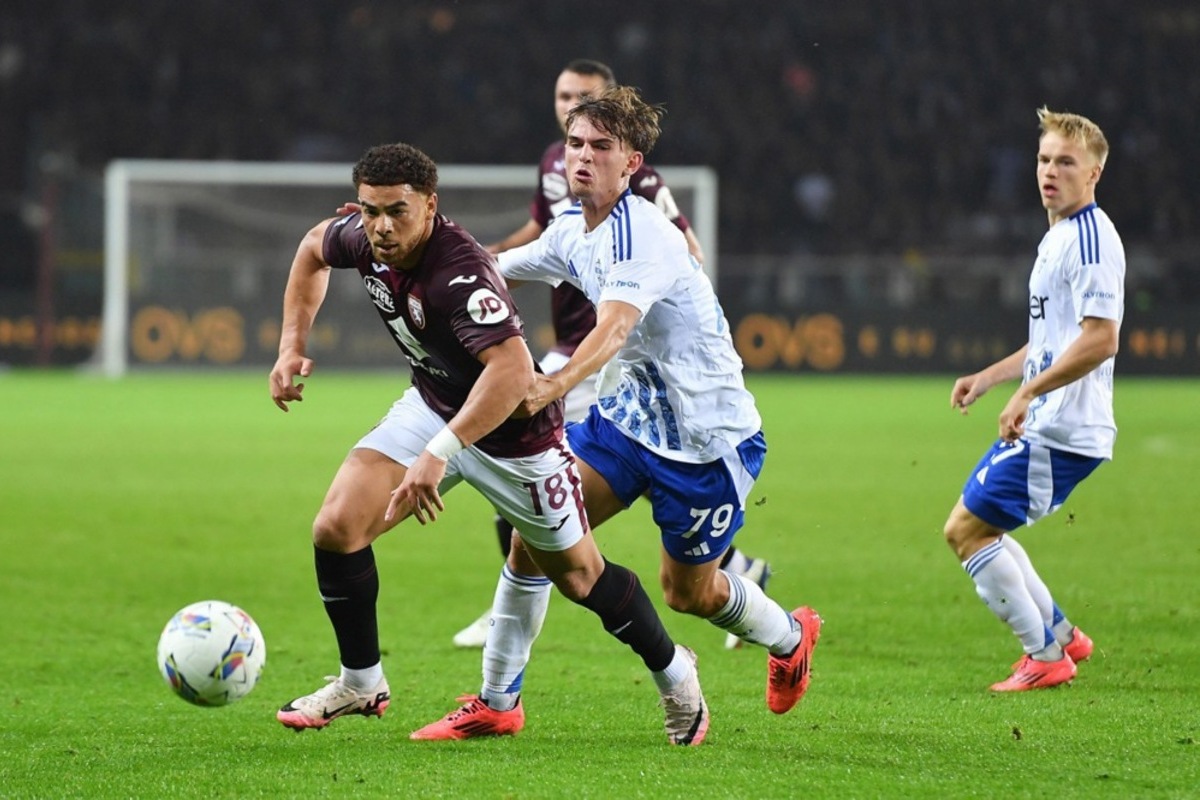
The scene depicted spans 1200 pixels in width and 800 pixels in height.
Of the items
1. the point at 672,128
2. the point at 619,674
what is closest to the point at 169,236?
the point at 672,128

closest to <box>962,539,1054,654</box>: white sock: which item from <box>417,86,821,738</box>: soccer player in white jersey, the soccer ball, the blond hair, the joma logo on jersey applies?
the joma logo on jersey

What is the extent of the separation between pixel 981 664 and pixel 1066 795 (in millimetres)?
2206

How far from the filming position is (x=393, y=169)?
15.1ft

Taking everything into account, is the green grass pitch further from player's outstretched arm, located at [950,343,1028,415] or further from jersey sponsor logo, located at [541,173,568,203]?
jersey sponsor logo, located at [541,173,568,203]

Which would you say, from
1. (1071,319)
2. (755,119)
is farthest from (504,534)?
(755,119)

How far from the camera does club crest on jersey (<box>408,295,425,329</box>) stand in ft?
15.5

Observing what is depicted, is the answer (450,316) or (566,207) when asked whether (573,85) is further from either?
(450,316)

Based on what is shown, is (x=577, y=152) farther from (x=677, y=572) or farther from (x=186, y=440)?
(x=186, y=440)

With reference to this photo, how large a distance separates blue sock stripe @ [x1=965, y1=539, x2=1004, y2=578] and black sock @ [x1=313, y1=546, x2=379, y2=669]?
226 centimetres

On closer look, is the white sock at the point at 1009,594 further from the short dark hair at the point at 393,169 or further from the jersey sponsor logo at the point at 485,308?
the short dark hair at the point at 393,169

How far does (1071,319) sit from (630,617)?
6.52 feet

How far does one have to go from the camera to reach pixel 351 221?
5.16 metres

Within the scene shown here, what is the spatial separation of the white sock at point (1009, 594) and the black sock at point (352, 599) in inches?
89.7

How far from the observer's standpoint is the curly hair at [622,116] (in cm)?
499
